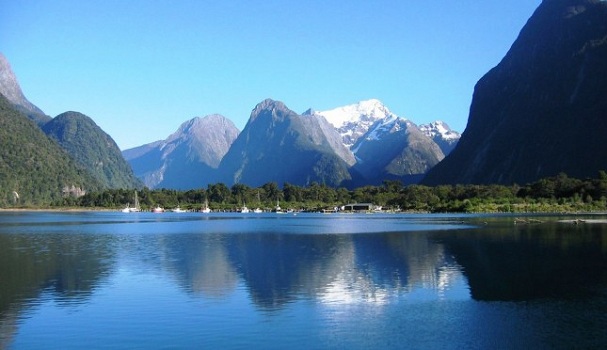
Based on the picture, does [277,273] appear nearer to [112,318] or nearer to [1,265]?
[112,318]

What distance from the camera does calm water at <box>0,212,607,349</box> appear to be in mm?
24391

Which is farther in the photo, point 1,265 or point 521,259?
point 521,259

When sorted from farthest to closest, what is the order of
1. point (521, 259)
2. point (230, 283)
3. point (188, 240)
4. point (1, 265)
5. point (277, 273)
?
point (188, 240), point (521, 259), point (1, 265), point (277, 273), point (230, 283)

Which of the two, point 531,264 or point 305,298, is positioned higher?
point 305,298

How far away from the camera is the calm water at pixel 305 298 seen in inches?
960

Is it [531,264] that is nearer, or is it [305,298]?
[305,298]

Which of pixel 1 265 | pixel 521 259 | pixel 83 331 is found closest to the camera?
pixel 83 331

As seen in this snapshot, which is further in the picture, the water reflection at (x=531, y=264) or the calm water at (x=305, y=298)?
the water reflection at (x=531, y=264)

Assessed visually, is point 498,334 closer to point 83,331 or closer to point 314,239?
point 83,331

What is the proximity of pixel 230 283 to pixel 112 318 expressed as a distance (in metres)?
11.1

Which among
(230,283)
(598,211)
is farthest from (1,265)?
(598,211)

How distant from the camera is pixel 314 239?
247 ft

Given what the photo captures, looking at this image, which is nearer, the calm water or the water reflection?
the calm water

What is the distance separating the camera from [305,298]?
32.7 m
